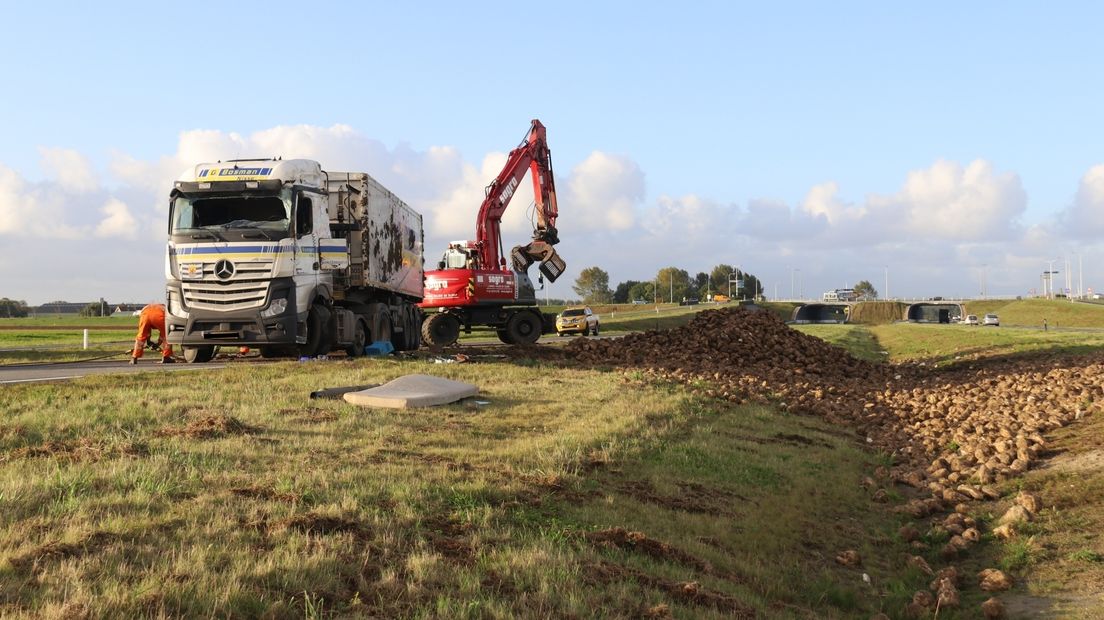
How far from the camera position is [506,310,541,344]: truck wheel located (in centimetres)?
3453

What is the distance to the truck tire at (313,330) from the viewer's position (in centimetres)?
2027

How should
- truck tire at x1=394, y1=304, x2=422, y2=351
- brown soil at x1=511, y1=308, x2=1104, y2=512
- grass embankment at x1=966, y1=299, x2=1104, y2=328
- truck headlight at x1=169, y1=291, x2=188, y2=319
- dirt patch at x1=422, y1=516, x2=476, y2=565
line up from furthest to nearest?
grass embankment at x1=966, y1=299, x2=1104, y2=328 → truck tire at x1=394, y1=304, x2=422, y2=351 → truck headlight at x1=169, y1=291, x2=188, y2=319 → brown soil at x1=511, y1=308, x2=1104, y2=512 → dirt patch at x1=422, y1=516, x2=476, y2=565

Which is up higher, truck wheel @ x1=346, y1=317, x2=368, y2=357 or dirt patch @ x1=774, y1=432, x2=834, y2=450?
truck wheel @ x1=346, y1=317, x2=368, y2=357

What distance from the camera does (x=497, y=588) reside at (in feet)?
18.9

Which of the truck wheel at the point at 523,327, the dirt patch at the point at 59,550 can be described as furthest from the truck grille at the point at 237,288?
the truck wheel at the point at 523,327

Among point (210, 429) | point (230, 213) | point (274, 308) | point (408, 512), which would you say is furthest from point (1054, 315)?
point (408, 512)

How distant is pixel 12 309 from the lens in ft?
357

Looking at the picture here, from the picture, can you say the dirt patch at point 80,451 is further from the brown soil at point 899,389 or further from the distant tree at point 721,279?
the distant tree at point 721,279

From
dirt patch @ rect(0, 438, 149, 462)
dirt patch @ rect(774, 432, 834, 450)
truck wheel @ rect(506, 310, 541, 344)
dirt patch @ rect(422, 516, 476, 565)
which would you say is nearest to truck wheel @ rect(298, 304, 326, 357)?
dirt patch @ rect(774, 432, 834, 450)

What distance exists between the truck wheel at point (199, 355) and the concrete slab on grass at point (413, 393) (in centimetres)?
871

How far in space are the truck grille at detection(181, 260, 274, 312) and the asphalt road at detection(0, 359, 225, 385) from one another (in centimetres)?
153

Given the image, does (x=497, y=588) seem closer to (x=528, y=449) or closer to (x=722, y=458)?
(x=528, y=449)

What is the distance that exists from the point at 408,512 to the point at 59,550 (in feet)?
8.05

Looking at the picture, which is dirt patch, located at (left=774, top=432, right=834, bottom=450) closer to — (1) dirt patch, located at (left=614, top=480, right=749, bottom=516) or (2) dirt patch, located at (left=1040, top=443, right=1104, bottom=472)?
(2) dirt patch, located at (left=1040, top=443, right=1104, bottom=472)
